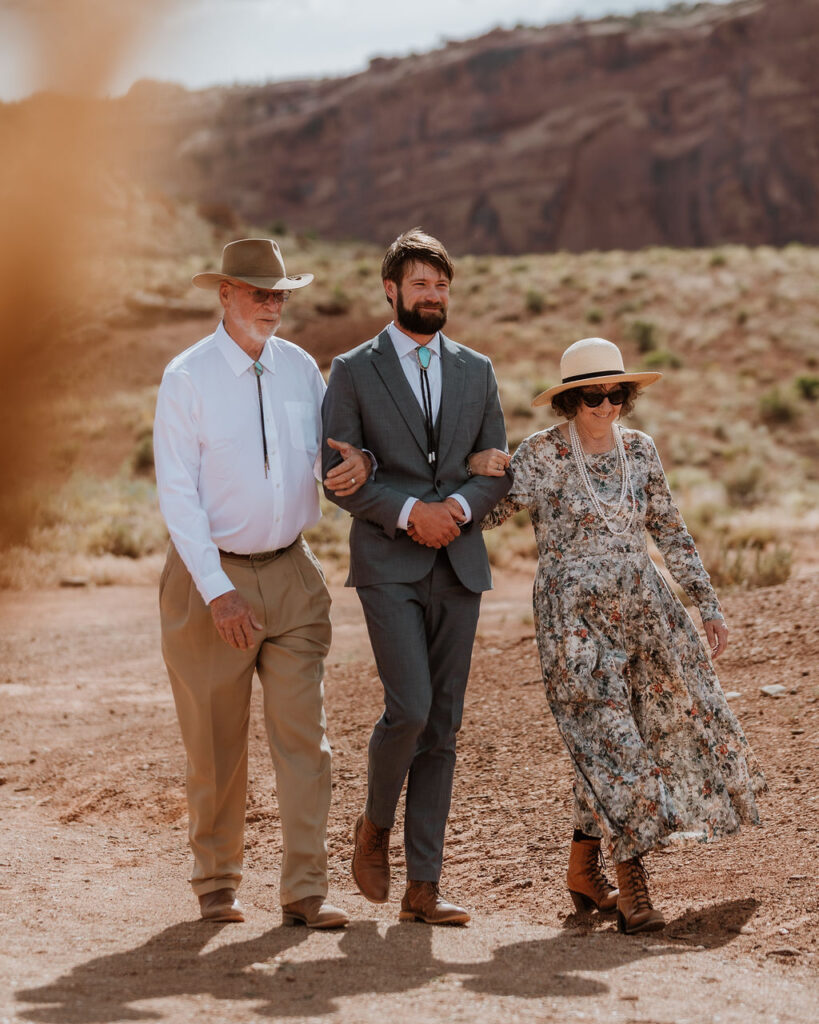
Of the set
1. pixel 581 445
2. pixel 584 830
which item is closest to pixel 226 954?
pixel 584 830

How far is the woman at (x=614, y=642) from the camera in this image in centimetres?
447

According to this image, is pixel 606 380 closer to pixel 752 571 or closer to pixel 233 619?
pixel 233 619

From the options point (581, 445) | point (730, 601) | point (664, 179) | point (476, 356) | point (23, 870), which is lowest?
point (23, 870)

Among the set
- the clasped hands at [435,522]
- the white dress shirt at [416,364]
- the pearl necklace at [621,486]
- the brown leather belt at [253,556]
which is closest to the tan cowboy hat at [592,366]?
the pearl necklace at [621,486]

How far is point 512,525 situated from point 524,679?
37.9ft

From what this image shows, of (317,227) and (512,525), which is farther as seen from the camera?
(317,227)

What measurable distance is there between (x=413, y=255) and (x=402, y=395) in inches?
19.4

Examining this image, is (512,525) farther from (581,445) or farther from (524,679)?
(581,445)

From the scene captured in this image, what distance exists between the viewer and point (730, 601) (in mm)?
9000

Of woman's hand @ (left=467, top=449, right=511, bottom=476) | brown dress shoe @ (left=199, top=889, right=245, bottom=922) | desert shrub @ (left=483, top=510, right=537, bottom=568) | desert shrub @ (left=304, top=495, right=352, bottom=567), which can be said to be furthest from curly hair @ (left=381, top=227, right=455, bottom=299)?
desert shrub @ (left=304, top=495, right=352, bottom=567)

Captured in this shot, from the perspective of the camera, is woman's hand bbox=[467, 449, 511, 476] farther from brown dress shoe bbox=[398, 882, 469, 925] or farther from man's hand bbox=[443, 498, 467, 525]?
brown dress shoe bbox=[398, 882, 469, 925]

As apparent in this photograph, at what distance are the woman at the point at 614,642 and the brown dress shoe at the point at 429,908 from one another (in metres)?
0.53

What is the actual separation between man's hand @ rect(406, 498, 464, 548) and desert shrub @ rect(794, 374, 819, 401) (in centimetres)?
2617

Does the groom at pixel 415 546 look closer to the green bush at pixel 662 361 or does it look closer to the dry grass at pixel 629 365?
the dry grass at pixel 629 365
